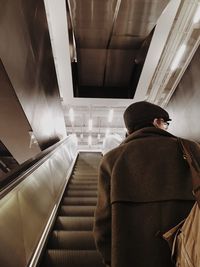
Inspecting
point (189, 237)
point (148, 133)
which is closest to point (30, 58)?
point (148, 133)

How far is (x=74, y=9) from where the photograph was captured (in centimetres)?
489

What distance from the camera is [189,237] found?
984 millimetres

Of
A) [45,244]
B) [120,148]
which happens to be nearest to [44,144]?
[45,244]

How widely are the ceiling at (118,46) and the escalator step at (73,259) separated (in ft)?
12.4

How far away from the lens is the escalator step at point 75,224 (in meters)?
2.89

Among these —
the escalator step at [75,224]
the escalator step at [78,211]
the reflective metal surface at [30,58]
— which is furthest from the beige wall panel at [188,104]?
the reflective metal surface at [30,58]

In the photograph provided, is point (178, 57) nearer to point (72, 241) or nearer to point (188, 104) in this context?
point (188, 104)

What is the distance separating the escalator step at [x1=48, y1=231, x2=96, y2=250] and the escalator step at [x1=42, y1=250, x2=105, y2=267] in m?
0.26

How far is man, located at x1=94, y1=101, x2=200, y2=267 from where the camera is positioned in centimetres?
117

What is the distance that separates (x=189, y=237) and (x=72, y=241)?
175 cm

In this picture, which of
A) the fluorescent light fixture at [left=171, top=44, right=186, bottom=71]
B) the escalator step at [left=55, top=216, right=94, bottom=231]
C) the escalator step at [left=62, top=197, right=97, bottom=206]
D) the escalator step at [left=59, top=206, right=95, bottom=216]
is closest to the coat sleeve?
the escalator step at [left=55, top=216, right=94, bottom=231]

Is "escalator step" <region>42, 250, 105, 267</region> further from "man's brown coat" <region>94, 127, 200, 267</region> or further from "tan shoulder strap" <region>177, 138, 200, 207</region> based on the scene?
"tan shoulder strap" <region>177, 138, 200, 207</region>

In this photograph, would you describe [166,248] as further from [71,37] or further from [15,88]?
[71,37]

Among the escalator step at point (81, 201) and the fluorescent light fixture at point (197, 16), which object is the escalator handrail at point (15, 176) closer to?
the escalator step at point (81, 201)
